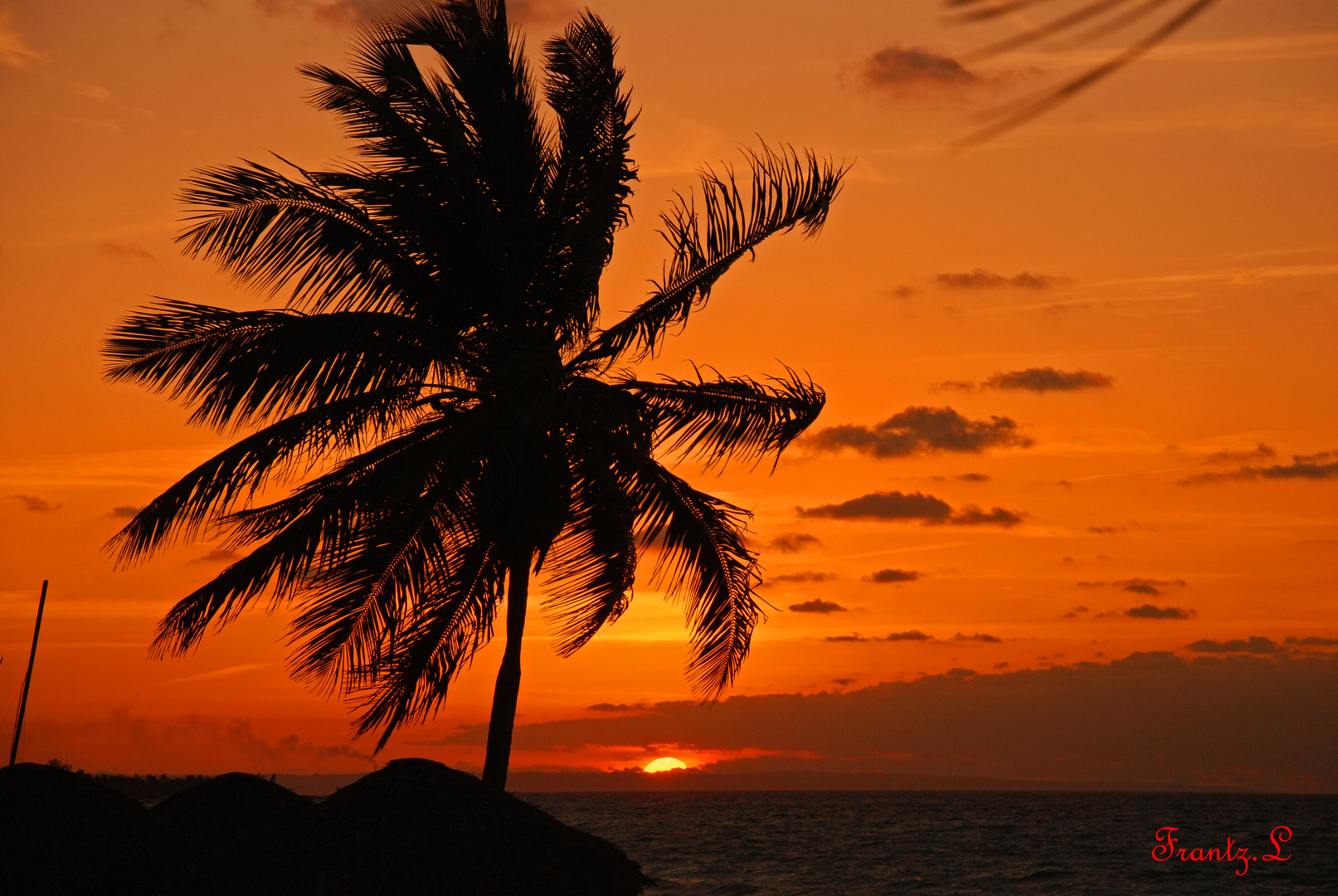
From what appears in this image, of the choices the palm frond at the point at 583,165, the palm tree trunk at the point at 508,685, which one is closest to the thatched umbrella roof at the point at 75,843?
the palm tree trunk at the point at 508,685

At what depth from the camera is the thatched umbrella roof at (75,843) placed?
10188 millimetres

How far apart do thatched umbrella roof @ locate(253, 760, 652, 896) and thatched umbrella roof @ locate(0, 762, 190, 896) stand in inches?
48.1

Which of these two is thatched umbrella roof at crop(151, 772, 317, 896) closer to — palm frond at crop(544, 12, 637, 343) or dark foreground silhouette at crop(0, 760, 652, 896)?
dark foreground silhouette at crop(0, 760, 652, 896)

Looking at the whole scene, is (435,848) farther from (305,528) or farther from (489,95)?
(489,95)

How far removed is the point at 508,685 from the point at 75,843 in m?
4.47

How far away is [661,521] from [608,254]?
3.18 metres

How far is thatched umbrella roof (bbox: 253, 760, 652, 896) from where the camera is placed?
400 inches

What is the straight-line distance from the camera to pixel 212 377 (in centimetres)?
1138

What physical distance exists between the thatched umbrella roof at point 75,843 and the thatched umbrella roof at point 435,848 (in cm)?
122

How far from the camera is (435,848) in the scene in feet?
34.0

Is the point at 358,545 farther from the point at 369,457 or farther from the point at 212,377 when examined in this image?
the point at 212,377
